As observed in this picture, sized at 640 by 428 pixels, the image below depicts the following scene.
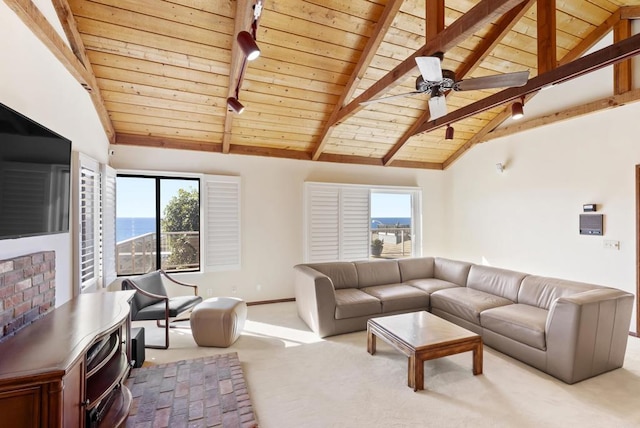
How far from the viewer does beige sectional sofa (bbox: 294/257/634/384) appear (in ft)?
8.70

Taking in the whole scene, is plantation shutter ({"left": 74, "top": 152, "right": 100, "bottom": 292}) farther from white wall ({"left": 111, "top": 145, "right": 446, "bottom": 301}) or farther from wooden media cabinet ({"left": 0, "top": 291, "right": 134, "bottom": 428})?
white wall ({"left": 111, "top": 145, "right": 446, "bottom": 301})

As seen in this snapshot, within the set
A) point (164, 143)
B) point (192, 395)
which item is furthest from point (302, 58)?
point (192, 395)

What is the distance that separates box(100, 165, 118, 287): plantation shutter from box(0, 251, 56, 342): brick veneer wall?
56.7 inches

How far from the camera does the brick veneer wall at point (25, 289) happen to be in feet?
5.79

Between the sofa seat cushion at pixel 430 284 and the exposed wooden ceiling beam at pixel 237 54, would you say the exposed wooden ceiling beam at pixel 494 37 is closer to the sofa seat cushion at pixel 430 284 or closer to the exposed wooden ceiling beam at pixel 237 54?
the exposed wooden ceiling beam at pixel 237 54

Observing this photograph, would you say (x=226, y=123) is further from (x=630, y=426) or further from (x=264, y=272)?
(x=630, y=426)

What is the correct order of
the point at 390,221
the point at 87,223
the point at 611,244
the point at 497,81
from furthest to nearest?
the point at 390,221 → the point at 611,244 → the point at 87,223 → the point at 497,81

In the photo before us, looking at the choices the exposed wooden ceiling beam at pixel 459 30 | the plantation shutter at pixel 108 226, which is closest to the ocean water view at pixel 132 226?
the plantation shutter at pixel 108 226

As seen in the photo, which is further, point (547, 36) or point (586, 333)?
point (547, 36)

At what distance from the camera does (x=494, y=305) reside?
353 cm

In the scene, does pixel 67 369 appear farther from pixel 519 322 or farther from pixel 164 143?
pixel 164 143

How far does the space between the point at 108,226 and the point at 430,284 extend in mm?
4535

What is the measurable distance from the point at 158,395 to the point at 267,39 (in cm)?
363

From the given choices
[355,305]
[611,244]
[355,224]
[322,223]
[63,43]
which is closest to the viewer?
[63,43]
